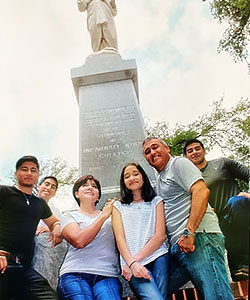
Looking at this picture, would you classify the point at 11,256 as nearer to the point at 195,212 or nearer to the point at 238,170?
the point at 195,212

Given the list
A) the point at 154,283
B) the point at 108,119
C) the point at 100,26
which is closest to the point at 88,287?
the point at 154,283

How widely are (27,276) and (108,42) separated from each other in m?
6.48

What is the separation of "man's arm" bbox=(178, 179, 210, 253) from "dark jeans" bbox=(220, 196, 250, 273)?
94 cm

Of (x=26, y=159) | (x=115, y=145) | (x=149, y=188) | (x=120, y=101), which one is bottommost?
(x=149, y=188)

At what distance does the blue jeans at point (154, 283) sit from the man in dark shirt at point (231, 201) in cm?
102

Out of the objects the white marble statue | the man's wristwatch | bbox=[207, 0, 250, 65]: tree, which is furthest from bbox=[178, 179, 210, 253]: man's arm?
bbox=[207, 0, 250, 65]: tree

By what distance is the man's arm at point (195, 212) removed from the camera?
8.04 feet

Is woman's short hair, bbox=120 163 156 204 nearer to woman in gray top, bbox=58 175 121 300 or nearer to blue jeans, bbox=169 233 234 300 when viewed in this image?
woman in gray top, bbox=58 175 121 300

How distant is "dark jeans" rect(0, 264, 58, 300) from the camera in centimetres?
254

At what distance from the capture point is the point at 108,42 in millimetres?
7703

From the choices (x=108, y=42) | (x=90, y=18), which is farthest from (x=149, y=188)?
(x=90, y=18)

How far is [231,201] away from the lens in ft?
11.1

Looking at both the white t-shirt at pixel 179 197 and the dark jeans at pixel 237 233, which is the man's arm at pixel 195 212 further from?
the dark jeans at pixel 237 233

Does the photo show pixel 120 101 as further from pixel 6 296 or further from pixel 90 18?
pixel 6 296
